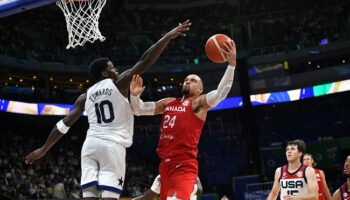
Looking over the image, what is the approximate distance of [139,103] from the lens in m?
5.62

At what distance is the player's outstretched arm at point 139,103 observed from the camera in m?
5.52

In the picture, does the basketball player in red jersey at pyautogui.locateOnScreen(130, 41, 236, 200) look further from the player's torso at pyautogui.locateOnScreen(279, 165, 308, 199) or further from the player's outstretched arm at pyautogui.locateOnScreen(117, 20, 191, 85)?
the player's torso at pyautogui.locateOnScreen(279, 165, 308, 199)

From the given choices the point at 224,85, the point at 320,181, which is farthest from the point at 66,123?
the point at 320,181

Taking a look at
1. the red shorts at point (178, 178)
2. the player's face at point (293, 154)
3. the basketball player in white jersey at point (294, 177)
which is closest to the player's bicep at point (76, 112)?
the red shorts at point (178, 178)

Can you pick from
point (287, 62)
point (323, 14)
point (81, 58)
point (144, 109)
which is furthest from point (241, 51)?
point (144, 109)

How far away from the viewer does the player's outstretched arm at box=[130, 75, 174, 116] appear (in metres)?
5.52

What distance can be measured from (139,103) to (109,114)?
475 mm

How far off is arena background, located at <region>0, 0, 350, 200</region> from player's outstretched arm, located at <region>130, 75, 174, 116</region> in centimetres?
1564

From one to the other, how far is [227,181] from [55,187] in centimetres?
1045

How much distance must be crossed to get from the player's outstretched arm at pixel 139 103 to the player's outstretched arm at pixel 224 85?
55 centimetres

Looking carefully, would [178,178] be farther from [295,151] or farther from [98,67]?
[295,151]

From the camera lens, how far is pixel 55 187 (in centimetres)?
1655

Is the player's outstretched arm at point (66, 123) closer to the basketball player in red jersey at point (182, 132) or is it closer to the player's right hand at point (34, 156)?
A: the player's right hand at point (34, 156)

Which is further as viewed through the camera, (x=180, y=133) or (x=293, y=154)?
(x=293, y=154)
